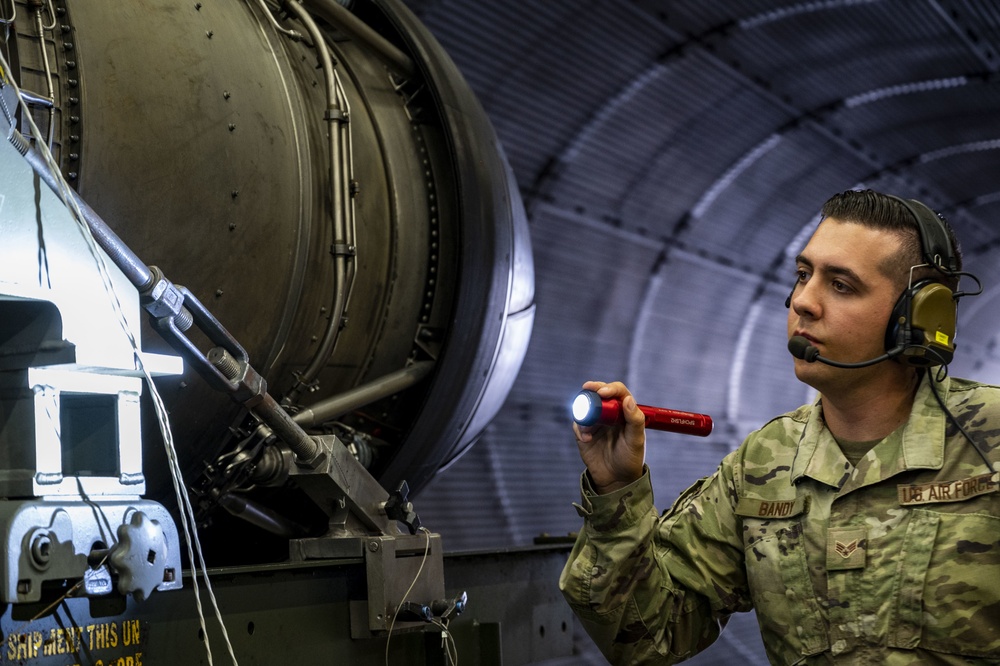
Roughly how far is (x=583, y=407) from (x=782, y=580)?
0.57 metres

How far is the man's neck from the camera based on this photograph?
7.97 feet

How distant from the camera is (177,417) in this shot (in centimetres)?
277

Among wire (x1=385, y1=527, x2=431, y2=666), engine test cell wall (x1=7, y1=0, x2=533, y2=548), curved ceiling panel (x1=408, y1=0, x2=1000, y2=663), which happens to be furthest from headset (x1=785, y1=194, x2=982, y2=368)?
curved ceiling panel (x1=408, y1=0, x2=1000, y2=663)

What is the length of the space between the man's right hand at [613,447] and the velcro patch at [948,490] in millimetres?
519

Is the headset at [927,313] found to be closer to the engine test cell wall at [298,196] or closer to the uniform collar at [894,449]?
the uniform collar at [894,449]

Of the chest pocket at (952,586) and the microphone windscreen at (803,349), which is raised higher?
the microphone windscreen at (803,349)

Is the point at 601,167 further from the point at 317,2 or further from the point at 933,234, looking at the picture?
the point at 933,234

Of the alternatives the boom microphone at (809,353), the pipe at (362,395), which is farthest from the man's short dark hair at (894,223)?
the pipe at (362,395)

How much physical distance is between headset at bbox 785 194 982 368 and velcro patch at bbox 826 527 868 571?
334mm

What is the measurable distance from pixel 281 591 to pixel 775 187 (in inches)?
301

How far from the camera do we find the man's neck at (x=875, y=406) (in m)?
2.43

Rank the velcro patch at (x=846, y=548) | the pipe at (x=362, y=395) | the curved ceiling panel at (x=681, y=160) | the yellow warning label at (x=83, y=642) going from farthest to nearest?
the curved ceiling panel at (x=681, y=160)
the pipe at (x=362, y=395)
the velcro patch at (x=846, y=548)
the yellow warning label at (x=83, y=642)

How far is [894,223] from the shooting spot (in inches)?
94.3

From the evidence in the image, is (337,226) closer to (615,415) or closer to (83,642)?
(615,415)
